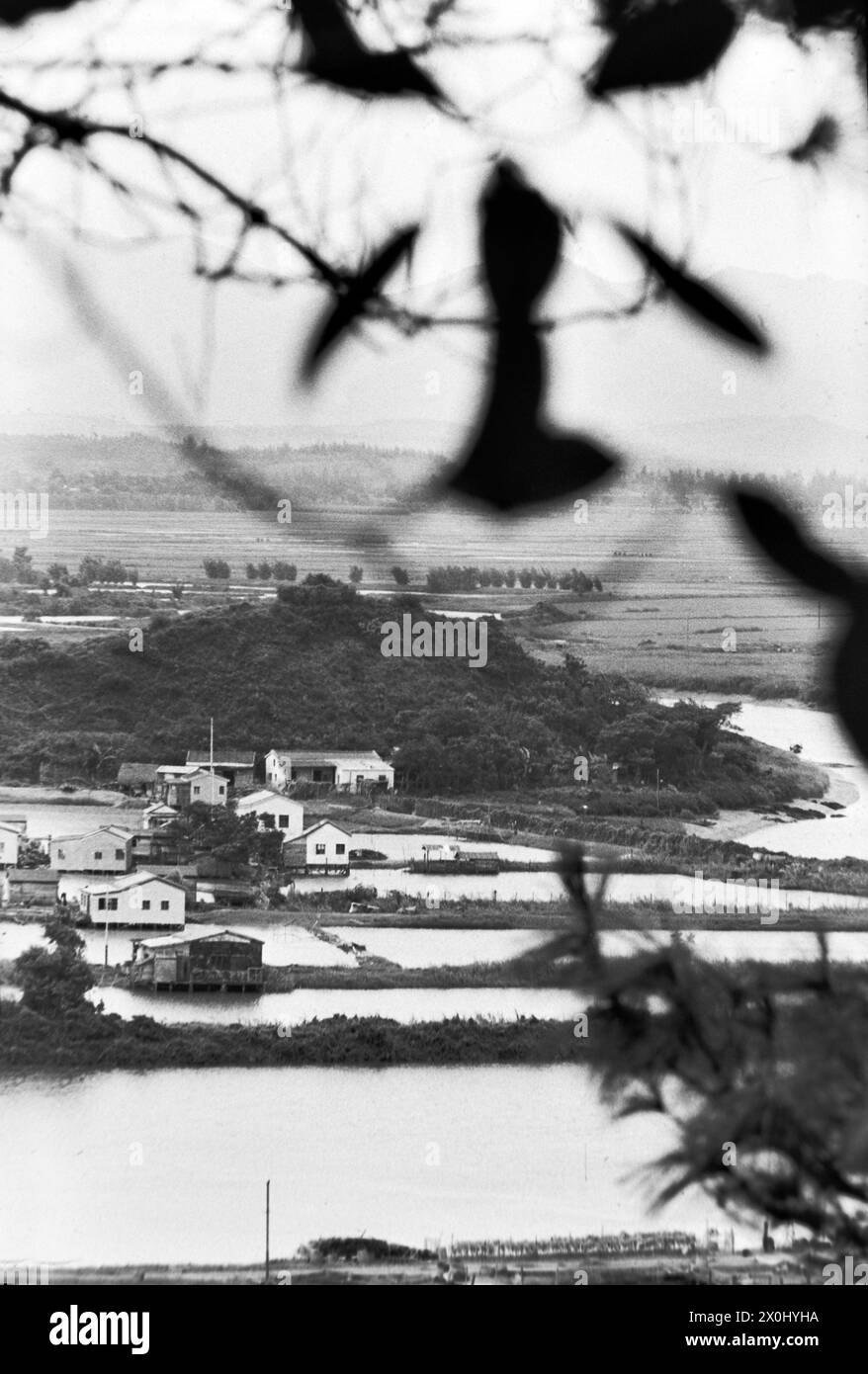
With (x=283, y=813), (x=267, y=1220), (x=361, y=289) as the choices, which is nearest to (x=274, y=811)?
(x=283, y=813)

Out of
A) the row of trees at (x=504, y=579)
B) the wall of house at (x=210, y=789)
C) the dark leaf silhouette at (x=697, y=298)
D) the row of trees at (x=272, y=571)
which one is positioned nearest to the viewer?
the dark leaf silhouette at (x=697, y=298)

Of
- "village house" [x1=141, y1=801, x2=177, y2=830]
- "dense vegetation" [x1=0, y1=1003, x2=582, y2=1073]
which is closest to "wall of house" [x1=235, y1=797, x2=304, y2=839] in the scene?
"village house" [x1=141, y1=801, x2=177, y2=830]

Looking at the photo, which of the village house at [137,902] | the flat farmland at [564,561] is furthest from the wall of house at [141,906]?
the flat farmland at [564,561]

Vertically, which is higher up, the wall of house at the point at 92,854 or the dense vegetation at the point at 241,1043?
the wall of house at the point at 92,854

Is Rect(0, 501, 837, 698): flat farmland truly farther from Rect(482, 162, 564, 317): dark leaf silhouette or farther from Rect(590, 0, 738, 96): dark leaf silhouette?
Rect(590, 0, 738, 96): dark leaf silhouette

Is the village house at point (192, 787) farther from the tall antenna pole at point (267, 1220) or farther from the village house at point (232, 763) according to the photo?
the tall antenna pole at point (267, 1220)

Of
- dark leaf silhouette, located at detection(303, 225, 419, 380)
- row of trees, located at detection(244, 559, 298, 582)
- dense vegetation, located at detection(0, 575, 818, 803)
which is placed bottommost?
dense vegetation, located at detection(0, 575, 818, 803)

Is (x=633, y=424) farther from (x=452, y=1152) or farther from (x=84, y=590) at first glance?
(x=452, y=1152)
